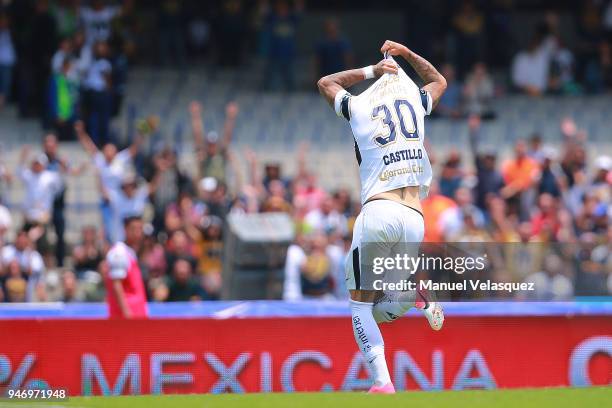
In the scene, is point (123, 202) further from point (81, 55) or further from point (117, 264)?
point (117, 264)

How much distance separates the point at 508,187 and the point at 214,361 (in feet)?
29.3

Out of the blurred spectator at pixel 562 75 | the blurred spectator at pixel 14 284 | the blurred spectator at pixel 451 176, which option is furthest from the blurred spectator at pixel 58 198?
the blurred spectator at pixel 562 75

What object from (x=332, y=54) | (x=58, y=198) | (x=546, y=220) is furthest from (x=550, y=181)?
(x=58, y=198)

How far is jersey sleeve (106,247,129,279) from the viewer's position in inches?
537

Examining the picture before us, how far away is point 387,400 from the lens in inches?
402

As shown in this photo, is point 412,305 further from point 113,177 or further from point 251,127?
point 251,127

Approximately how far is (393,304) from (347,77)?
5.74 ft

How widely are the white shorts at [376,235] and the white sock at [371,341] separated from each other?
0.61 ft

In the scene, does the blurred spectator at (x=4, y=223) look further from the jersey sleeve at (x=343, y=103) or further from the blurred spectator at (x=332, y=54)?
the jersey sleeve at (x=343, y=103)

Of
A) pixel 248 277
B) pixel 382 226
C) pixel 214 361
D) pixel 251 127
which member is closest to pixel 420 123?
pixel 382 226

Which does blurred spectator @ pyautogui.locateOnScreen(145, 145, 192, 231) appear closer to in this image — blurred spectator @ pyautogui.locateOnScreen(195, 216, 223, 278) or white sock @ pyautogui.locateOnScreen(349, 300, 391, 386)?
blurred spectator @ pyautogui.locateOnScreen(195, 216, 223, 278)

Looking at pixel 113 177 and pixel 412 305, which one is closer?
pixel 412 305

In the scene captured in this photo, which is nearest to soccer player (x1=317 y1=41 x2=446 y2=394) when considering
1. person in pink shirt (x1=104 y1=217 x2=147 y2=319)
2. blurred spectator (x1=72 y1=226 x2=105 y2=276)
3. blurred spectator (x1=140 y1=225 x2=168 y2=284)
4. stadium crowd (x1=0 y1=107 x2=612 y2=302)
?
person in pink shirt (x1=104 y1=217 x2=147 y2=319)

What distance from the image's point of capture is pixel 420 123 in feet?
36.1
